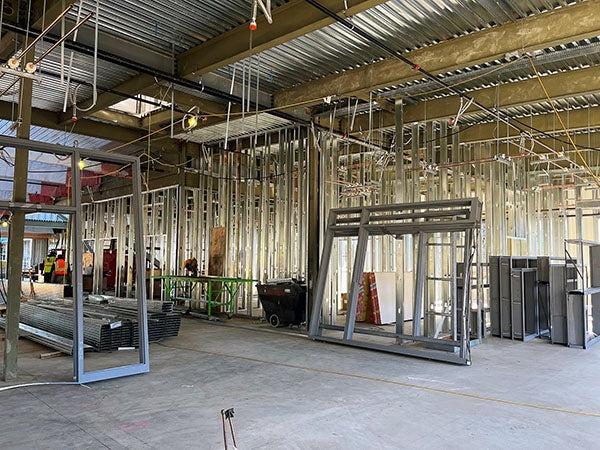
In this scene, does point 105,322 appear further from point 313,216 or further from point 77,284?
point 313,216

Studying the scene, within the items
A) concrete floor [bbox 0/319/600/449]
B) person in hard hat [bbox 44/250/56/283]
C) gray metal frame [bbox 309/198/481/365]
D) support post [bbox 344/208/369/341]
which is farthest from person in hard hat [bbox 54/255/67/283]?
support post [bbox 344/208/369/341]

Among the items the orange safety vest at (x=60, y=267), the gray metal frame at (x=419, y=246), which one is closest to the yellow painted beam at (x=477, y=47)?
the gray metal frame at (x=419, y=246)

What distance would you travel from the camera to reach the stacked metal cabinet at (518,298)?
8.01 m

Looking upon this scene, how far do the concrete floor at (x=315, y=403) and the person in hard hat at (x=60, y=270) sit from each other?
30.9 feet

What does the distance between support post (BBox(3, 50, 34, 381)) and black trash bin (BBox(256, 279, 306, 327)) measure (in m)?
4.60

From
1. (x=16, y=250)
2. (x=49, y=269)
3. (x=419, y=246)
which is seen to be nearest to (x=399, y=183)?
(x=419, y=246)

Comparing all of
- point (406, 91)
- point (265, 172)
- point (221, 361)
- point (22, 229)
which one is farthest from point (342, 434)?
point (265, 172)

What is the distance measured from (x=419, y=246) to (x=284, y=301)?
114 inches

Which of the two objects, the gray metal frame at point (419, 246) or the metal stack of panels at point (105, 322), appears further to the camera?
the metal stack of panels at point (105, 322)

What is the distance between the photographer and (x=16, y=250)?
5.12 meters

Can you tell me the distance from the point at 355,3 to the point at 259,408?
161 inches

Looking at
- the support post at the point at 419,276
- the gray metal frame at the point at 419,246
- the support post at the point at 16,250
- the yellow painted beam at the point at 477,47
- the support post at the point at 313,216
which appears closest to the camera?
the support post at the point at 16,250

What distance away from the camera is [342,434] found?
11.8ft

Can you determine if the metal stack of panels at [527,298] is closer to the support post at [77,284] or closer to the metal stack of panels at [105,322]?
the metal stack of panels at [105,322]
